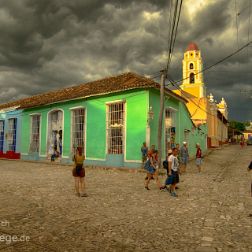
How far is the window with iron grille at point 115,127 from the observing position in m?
14.4

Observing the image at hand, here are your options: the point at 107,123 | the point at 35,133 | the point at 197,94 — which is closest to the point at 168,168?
the point at 107,123

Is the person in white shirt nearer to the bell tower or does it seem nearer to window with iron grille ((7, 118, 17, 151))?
window with iron grille ((7, 118, 17, 151))

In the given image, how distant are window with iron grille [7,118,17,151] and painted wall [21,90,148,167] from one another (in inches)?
152

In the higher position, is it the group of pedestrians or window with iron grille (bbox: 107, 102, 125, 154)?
window with iron grille (bbox: 107, 102, 125, 154)

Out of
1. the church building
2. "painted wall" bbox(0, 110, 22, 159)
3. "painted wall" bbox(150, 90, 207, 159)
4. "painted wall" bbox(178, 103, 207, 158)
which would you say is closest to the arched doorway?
"painted wall" bbox(0, 110, 22, 159)

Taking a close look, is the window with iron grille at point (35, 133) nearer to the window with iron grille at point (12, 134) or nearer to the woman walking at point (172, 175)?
the window with iron grille at point (12, 134)

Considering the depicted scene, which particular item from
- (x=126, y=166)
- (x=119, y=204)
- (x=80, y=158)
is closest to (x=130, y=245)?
(x=119, y=204)

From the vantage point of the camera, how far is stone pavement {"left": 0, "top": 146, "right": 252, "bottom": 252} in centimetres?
402

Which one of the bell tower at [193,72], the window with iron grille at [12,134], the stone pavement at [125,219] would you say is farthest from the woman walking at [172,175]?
the bell tower at [193,72]

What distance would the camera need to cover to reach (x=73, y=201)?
22.1ft

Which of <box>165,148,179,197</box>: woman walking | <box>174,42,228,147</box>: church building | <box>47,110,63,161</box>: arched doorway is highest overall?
<box>174,42,228,147</box>: church building

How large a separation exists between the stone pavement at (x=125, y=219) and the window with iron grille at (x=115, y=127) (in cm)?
570

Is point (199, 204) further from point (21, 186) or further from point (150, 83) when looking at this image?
point (150, 83)

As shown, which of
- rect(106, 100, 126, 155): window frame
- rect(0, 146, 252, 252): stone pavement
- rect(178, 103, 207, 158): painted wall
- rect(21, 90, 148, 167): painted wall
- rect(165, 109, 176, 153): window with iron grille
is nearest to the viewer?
rect(0, 146, 252, 252): stone pavement
